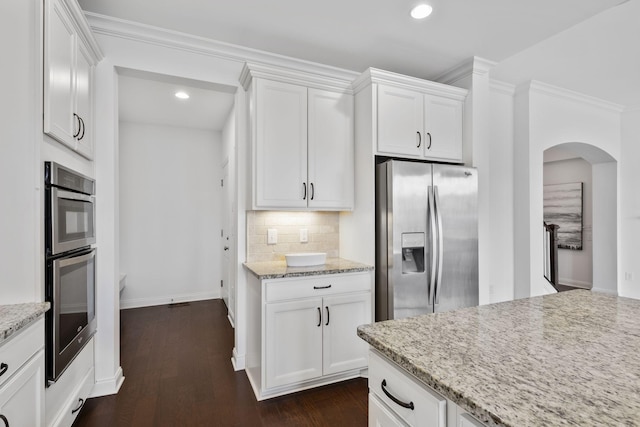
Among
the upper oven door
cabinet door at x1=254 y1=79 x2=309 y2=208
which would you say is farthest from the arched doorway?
the upper oven door

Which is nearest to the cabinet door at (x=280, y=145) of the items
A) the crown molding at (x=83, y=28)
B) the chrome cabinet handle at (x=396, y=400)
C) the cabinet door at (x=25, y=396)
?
the crown molding at (x=83, y=28)

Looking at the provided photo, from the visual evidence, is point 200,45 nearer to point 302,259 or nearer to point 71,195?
point 71,195

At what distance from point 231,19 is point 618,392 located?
8.91 feet

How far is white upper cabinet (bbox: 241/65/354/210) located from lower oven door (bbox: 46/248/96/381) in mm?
1178

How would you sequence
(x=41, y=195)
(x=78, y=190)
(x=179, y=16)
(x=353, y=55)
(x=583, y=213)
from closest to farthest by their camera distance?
(x=41, y=195)
(x=78, y=190)
(x=179, y=16)
(x=353, y=55)
(x=583, y=213)

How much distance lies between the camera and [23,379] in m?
1.28

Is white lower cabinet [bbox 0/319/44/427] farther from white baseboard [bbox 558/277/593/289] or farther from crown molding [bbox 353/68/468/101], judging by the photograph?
white baseboard [bbox 558/277/593/289]

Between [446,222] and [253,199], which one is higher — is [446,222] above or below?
below

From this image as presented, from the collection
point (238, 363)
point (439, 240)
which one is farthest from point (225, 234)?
point (439, 240)

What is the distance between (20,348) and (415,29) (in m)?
2.94

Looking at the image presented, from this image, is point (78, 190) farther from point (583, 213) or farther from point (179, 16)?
point (583, 213)

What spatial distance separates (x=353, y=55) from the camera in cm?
287

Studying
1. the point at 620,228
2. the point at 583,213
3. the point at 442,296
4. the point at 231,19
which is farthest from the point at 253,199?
the point at 583,213

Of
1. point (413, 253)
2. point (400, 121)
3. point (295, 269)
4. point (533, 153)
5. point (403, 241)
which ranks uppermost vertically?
point (400, 121)
